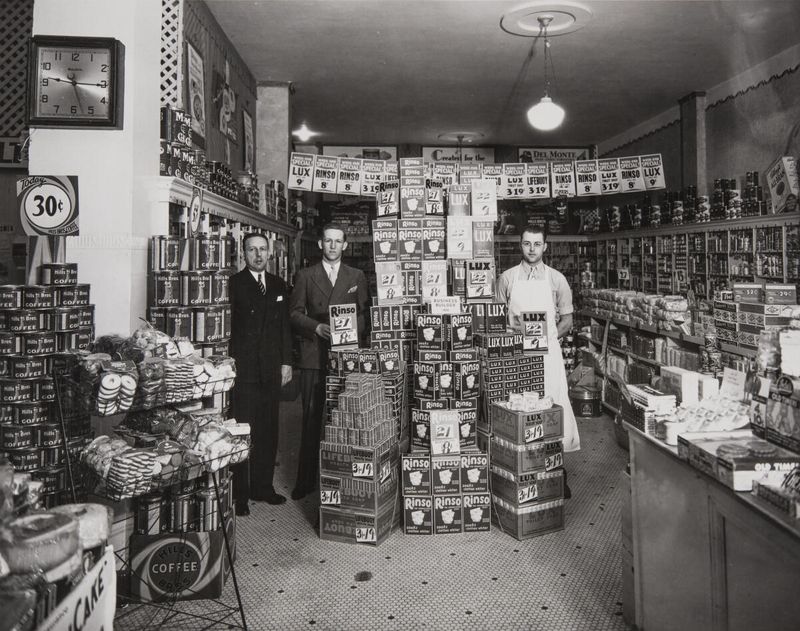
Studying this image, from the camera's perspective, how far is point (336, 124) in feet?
36.3

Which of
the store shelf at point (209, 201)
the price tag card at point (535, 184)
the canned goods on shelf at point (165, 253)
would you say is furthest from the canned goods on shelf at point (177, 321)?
the price tag card at point (535, 184)

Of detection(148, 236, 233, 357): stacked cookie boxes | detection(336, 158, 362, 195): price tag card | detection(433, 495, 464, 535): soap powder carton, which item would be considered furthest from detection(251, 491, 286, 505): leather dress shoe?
detection(336, 158, 362, 195): price tag card

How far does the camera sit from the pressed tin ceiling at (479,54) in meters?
6.17

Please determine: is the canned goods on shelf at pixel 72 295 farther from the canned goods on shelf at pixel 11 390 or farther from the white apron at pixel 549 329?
the white apron at pixel 549 329

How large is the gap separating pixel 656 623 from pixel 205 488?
2265 millimetres

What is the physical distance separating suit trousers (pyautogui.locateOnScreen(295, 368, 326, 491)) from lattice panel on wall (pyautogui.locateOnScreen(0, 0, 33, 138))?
13.1 feet

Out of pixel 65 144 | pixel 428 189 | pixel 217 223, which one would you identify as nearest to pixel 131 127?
pixel 65 144

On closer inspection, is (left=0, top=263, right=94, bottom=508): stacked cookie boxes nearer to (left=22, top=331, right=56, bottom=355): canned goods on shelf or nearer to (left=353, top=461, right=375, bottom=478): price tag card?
(left=22, top=331, right=56, bottom=355): canned goods on shelf

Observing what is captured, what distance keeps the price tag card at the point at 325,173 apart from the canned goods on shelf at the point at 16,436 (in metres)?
5.47

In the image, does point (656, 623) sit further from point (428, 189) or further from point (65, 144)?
point (65, 144)

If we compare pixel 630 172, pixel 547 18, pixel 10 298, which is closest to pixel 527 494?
pixel 10 298

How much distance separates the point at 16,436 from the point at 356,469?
6.02ft

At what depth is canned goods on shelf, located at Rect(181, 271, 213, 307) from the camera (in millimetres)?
3525

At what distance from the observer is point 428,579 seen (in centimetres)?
334
